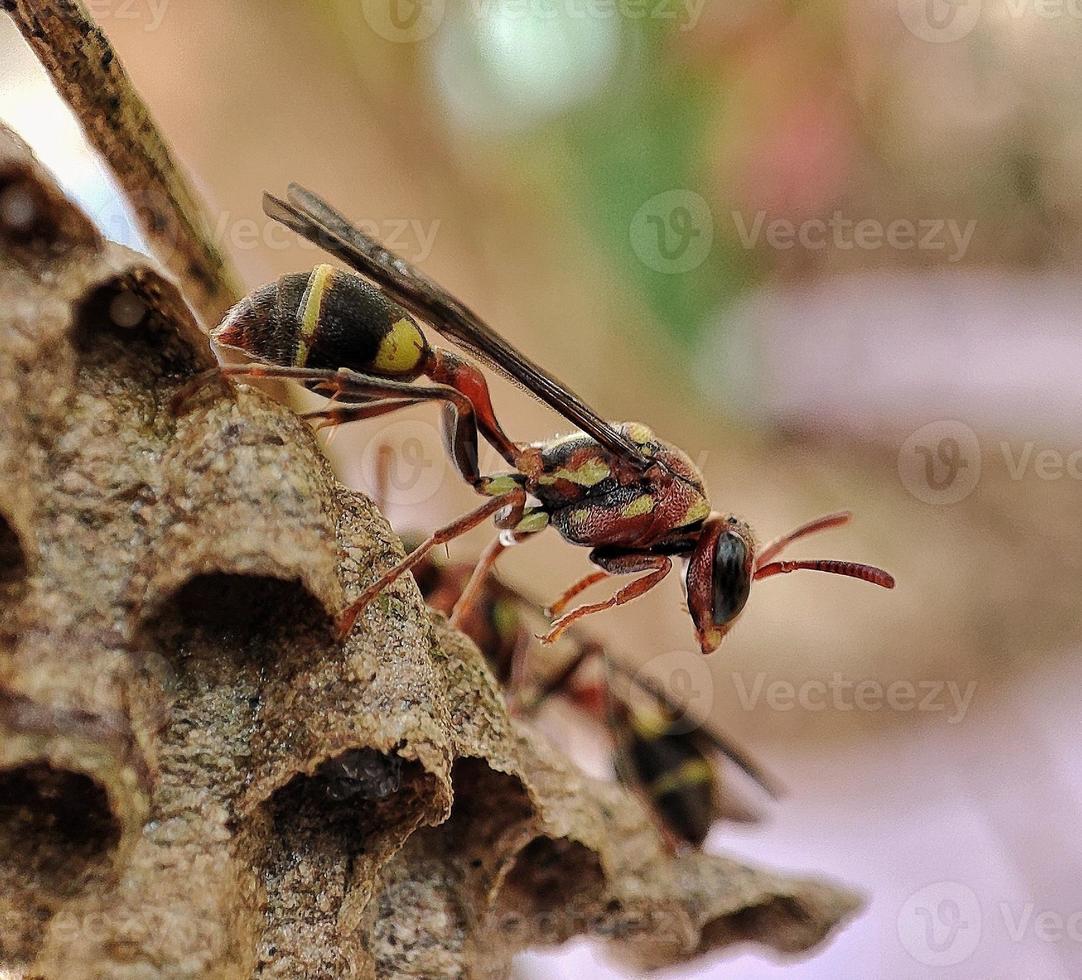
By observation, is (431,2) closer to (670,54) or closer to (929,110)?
(670,54)

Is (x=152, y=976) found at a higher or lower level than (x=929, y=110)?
lower

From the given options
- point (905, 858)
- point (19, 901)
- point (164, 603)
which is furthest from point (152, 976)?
point (905, 858)

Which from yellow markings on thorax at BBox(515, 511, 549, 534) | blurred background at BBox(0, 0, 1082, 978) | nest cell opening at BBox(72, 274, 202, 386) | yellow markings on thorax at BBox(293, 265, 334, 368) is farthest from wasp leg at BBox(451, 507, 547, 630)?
blurred background at BBox(0, 0, 1082, 978)

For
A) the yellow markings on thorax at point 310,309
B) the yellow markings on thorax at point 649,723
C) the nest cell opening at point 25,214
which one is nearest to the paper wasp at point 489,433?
the yellow markings on thorax at point 310,309

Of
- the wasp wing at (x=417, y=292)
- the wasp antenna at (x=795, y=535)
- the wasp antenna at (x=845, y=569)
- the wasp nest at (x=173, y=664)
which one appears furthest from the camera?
the wasp antenna at (x=795, y=535)

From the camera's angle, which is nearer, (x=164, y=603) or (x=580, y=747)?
(x=164, y=603)

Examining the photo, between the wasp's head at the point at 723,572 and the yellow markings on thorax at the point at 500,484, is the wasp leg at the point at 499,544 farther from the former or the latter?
the wasp's head at the point at 723,572

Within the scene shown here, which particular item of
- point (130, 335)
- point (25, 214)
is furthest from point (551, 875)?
point (25, 214)

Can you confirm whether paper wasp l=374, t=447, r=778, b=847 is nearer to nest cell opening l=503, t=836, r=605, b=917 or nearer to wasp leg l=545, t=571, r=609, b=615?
wasp leg l=545, t=571, r=609, b=615

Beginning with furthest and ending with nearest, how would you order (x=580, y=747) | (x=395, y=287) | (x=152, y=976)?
1. (x=580, y=747)
2. (x=395, y=287)
3. (x=152, y=976)
